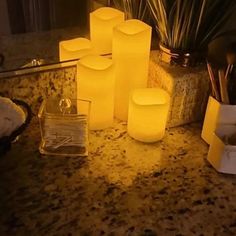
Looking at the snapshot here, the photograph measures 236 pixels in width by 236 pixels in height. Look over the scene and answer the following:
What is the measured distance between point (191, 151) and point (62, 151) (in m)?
0.23

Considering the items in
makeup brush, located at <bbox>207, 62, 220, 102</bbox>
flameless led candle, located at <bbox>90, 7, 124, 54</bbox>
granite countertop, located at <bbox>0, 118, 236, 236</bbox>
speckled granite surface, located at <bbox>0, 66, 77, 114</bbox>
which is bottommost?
granite countertop, located at <bbox>0, 118, 236, 236</bbox>

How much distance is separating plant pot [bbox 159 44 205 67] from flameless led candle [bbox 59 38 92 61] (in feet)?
0.48

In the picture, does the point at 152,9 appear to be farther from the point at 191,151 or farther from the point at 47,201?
the point at 47,201

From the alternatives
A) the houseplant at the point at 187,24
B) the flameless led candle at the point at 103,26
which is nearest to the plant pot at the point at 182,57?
the houseplant at the point at 187,24

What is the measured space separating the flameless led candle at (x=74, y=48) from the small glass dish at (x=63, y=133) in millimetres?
106

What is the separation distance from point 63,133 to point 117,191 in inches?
6.0

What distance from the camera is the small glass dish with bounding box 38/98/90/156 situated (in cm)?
67

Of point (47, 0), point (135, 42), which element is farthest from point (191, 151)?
point (47, 0)

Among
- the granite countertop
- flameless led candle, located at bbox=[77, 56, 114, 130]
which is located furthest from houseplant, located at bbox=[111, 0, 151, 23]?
the granite countertop

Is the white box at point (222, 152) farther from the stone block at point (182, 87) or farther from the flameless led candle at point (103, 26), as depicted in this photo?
the flameless led candle at point (103, 26)

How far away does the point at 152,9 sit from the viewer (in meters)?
0.71

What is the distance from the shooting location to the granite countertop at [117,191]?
545 millimetres

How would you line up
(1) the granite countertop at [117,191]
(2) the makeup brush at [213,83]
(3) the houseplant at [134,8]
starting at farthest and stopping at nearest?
(3) the houseplant at [134,8] → (2) the makeup brush at [213,83] → (1) the granite countertop at [117,191]

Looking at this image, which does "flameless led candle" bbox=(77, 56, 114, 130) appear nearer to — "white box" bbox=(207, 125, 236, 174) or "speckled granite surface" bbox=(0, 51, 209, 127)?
"speckled granite surface" bbox=(0, 51, 209, 127)
